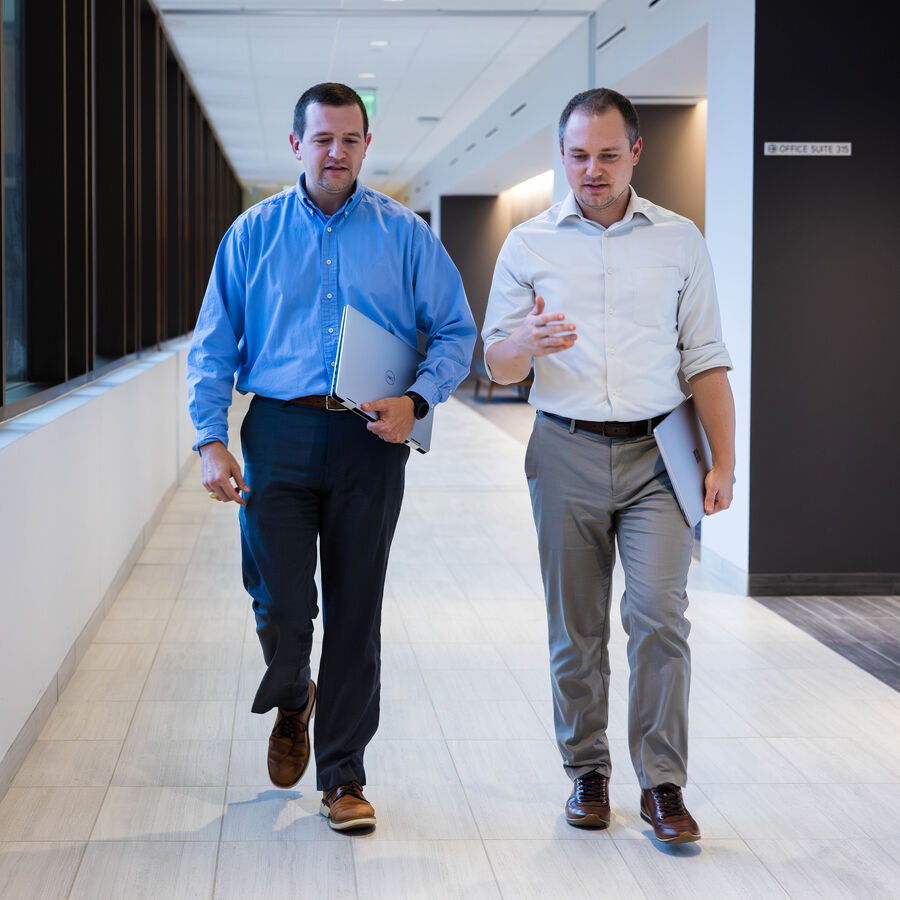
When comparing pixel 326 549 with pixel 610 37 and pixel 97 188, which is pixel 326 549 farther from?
pixel 610 37

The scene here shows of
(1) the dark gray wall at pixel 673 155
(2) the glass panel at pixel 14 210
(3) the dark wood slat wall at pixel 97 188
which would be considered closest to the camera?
(2) the glass panel at pixel 14 210

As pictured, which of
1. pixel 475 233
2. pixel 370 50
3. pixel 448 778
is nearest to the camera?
pixel 448 778

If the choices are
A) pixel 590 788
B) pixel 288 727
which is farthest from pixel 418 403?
pixel 590 788

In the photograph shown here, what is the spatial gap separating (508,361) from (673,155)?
5687 mm

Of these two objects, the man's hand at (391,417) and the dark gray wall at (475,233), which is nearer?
the man's hand at (391,417)

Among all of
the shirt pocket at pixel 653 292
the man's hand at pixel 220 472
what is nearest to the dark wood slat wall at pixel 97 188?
the man's hand at pixel 220 472

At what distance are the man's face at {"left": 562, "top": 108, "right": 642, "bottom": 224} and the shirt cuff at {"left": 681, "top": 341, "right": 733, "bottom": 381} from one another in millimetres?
400

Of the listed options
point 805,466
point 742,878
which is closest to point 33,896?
point 742,878

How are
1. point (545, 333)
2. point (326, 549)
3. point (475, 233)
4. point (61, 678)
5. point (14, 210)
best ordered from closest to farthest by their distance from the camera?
point (545, 333), point (326, 549), point (61, 678), point (14, 210), point (475, 233)

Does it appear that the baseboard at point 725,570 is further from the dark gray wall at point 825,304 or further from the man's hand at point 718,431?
the man's hand at point 718,431

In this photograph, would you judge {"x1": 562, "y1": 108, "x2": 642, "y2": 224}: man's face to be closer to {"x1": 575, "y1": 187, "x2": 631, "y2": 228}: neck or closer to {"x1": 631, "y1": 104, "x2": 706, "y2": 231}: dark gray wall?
{"x1": 575, "y1": 187, "x2": 631, "y2": 228}: neck

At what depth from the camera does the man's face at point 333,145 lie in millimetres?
2641

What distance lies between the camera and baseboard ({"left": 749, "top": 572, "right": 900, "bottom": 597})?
5.45m

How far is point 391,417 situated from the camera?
8.51 feet
